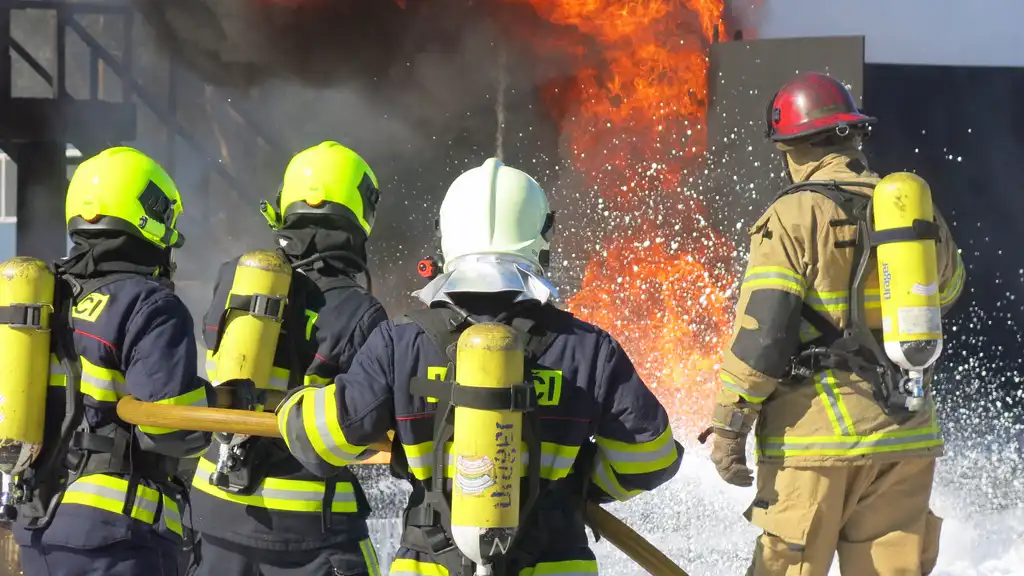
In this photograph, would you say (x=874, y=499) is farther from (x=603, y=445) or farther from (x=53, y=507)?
(x=53, y=507)

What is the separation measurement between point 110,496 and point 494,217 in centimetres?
140

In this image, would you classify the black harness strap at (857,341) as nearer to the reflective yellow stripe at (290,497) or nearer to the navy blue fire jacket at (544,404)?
the navy blue fire jacket at (544,404)

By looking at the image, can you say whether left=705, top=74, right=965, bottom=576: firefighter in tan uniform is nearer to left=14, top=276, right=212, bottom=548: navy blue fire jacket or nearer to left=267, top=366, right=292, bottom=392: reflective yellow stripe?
left=267, top=366, right=292, bottom=392: reflective yellow stripe

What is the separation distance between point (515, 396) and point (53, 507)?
1.55 meters

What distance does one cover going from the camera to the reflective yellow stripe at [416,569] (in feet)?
7.54

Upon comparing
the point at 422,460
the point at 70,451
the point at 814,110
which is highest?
the point at 814,110

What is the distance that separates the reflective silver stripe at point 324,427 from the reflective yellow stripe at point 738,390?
4.17 ft

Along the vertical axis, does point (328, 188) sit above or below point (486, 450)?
above

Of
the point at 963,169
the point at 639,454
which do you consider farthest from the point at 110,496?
the point at 963,169

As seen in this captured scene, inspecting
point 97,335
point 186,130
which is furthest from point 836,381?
point 186,130

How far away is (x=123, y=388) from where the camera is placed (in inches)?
117

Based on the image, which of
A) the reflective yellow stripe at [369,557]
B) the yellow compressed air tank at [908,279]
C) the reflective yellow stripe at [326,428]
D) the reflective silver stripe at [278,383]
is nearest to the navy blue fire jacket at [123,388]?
the reflective silver stripe at [278,383]

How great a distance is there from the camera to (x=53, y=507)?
2.94 meters

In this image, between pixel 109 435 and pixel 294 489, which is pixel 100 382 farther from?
pixel 294 489
